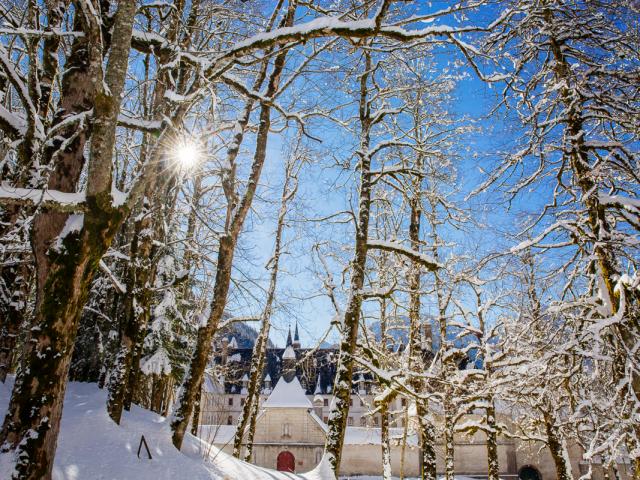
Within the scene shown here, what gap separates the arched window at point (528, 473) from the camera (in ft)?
127

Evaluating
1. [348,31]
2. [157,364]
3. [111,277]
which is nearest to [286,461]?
[157,364]

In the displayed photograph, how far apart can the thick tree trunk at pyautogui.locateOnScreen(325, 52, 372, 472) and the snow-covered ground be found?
18.3 inches

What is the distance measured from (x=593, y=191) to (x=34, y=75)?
9.43m

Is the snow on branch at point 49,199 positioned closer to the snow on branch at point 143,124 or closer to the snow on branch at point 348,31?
the snow on branch at point 143,124

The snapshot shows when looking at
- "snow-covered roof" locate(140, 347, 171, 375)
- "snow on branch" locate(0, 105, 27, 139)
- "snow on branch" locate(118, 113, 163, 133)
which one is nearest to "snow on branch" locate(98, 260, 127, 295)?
"snow on branch" locate(0, 105, 27, 139)

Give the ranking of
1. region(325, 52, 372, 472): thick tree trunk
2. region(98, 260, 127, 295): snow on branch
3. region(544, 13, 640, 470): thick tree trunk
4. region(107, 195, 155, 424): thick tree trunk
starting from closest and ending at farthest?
region(544, 13, 640, 470): thick tree trunk → region(98, 260, 127, 295): snow on branch → region(325, 52, 372, 472): thick tree trunk → region(107, 195, 155, 424): thick tree trunk

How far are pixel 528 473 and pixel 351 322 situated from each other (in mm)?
42637

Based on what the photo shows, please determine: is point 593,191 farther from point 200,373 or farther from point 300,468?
point 300,468

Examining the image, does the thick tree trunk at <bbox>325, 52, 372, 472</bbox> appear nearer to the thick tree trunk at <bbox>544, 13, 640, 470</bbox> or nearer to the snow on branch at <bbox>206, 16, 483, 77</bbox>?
the thick tree trunk at <bbox>544, 13, 640, 470</bbox>

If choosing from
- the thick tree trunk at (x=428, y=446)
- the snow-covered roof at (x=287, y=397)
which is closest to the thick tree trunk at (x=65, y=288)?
the thick tree trunk at (x=428, y=446)

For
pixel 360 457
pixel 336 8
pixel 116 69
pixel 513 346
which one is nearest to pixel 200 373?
pixel 116 69

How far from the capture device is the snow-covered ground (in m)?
5.66

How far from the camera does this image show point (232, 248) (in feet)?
24.3

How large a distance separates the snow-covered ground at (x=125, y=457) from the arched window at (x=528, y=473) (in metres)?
41.5
